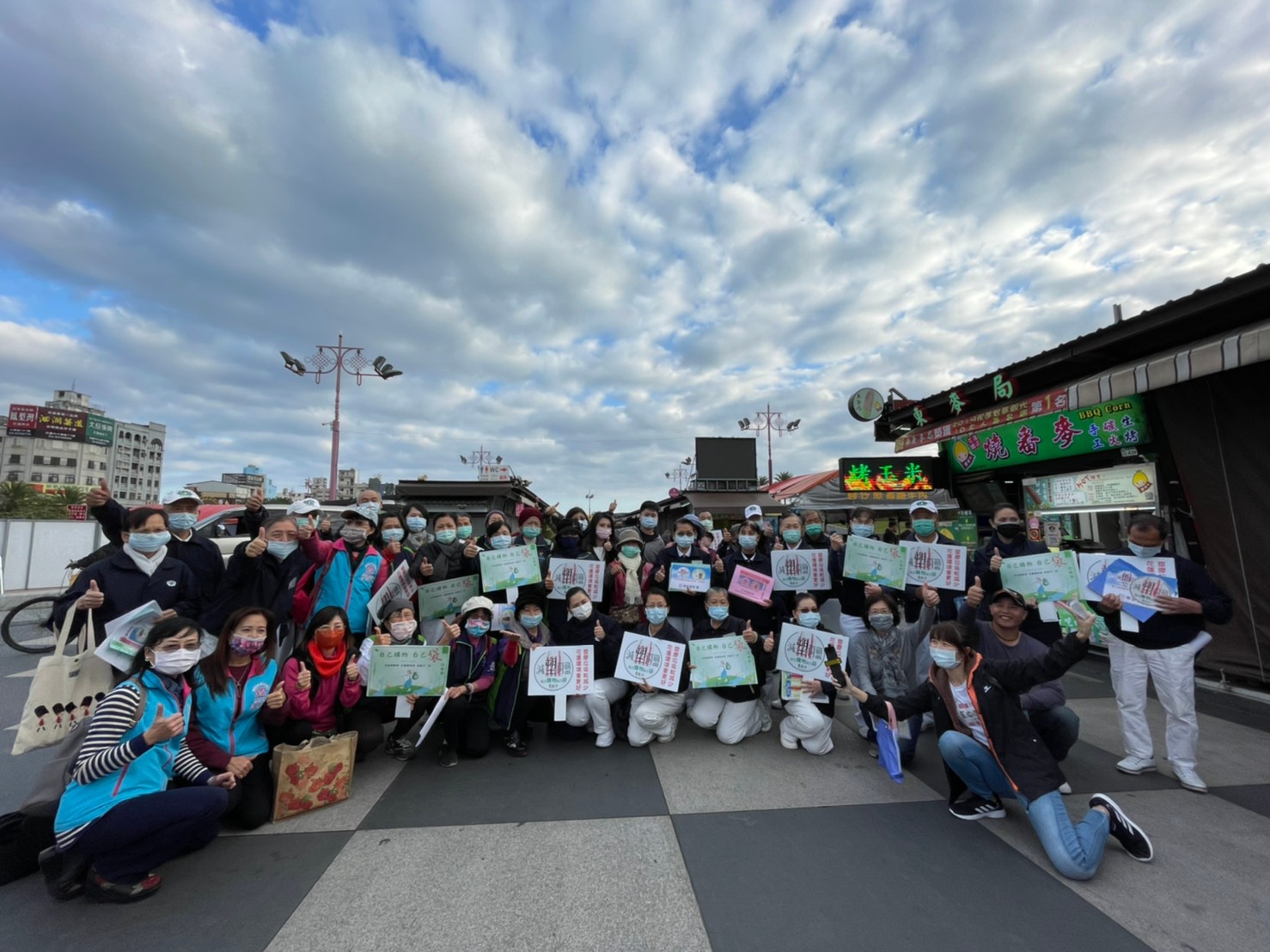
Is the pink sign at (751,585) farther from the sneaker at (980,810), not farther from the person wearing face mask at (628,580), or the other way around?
the sneaker at (980,810)

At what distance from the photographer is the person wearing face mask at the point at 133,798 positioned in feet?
8.27

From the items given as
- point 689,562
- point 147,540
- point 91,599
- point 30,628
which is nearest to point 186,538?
point 147,540

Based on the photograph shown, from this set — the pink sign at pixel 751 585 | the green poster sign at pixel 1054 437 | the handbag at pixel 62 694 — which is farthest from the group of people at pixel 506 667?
the green poster sign at pixel 1054 437

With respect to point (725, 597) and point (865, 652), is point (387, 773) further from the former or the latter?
point (865, 652)

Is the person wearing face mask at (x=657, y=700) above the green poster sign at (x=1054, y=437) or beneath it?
beneath

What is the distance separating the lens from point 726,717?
179 inches

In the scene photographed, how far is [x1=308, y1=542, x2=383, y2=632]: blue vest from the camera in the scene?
4398mm

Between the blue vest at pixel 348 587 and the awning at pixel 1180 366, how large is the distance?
7.54m

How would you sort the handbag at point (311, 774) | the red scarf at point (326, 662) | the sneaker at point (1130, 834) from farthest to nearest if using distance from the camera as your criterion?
1. the red scarf at point (326, 662)
2. the handbag at point (311, 774)
3. the sneaker at point (1130, 834)

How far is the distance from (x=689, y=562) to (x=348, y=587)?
306cm

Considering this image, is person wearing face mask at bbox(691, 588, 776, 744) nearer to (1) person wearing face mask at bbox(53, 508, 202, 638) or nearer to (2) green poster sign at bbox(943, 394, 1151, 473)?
(1) person wearing face mask at bbox(53, 508, 202, 638)

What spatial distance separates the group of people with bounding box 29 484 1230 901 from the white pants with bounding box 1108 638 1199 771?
1 cm

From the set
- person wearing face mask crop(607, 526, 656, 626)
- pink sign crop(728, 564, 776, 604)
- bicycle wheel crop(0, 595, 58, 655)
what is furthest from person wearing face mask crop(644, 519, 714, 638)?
bicycle wheel crop(0, 595, 58, 655)

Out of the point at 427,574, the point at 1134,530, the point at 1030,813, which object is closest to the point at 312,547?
the point at 427,574
